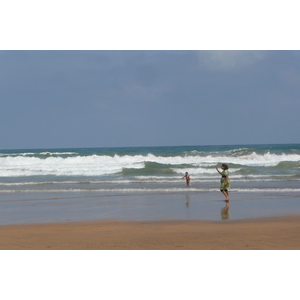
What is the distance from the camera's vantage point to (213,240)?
672 cm

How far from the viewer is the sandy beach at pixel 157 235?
6387mm

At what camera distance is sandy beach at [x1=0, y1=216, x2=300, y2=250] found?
639 centimetres

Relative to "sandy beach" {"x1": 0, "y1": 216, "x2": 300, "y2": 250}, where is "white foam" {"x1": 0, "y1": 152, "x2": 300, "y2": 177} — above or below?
above

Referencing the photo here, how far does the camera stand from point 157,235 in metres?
7.21

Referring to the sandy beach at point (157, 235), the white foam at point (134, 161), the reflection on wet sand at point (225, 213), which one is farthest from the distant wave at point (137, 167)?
the sandy beach at point (157, 235)

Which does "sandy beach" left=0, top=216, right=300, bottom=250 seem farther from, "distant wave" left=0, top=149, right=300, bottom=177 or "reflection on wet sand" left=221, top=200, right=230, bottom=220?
"distant wave" left=0, top=149, right=300, bottom=177

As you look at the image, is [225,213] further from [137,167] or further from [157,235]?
[137,167]

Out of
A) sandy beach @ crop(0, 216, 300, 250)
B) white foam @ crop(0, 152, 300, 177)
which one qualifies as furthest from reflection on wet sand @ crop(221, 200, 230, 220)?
white foam @ crop(0, 152, 300, 177)

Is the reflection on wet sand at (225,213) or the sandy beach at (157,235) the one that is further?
the reflection on wet sand at (225,213)

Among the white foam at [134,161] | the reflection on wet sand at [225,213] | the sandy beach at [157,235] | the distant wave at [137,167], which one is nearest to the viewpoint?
the sandy beach at [157,235]

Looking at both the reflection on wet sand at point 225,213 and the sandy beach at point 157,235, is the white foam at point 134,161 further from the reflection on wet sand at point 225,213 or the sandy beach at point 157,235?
the sandy beach at point 157,235

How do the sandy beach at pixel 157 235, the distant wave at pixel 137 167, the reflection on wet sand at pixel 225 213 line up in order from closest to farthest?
the sandy beach at pixel 157 235 → the reflection on wet sand at pixel 225 213 → the distant wave at pixel 137 167

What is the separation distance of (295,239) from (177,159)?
101 feet

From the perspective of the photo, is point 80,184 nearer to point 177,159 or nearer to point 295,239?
point 295,239
